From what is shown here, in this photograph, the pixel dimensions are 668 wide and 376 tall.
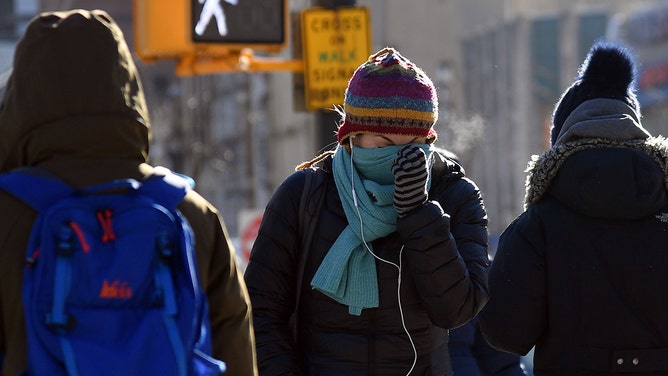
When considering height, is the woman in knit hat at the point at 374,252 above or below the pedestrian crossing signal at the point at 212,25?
below

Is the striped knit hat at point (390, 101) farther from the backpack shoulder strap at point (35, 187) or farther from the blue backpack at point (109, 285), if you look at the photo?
the backpack shoulder strap at point (35, 187)

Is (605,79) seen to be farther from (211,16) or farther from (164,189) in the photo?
(211,16)

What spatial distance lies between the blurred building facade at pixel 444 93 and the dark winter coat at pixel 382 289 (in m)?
5.53

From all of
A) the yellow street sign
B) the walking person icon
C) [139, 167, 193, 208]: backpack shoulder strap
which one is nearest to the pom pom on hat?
[139, 167, 193, 208]: backpack shoulder strap

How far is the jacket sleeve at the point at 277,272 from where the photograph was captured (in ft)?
14.7

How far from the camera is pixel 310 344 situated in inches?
177

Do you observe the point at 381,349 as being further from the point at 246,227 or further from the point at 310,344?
the point at 246,227

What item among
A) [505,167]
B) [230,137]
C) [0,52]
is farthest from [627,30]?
[0,52]

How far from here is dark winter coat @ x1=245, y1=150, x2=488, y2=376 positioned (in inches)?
170

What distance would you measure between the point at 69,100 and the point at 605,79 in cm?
224

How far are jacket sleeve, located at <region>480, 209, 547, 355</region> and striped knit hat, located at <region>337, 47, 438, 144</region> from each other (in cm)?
45

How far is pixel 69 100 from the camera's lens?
3.35 metres

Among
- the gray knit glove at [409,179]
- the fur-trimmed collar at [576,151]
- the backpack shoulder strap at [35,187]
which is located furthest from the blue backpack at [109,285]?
the fur-trimmed collar at [576,151]

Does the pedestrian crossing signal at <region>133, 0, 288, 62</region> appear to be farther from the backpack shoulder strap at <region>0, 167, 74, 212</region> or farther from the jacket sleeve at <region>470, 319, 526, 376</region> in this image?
the backpack shoulder strap at <region>0, 167, 74, 212</region>
